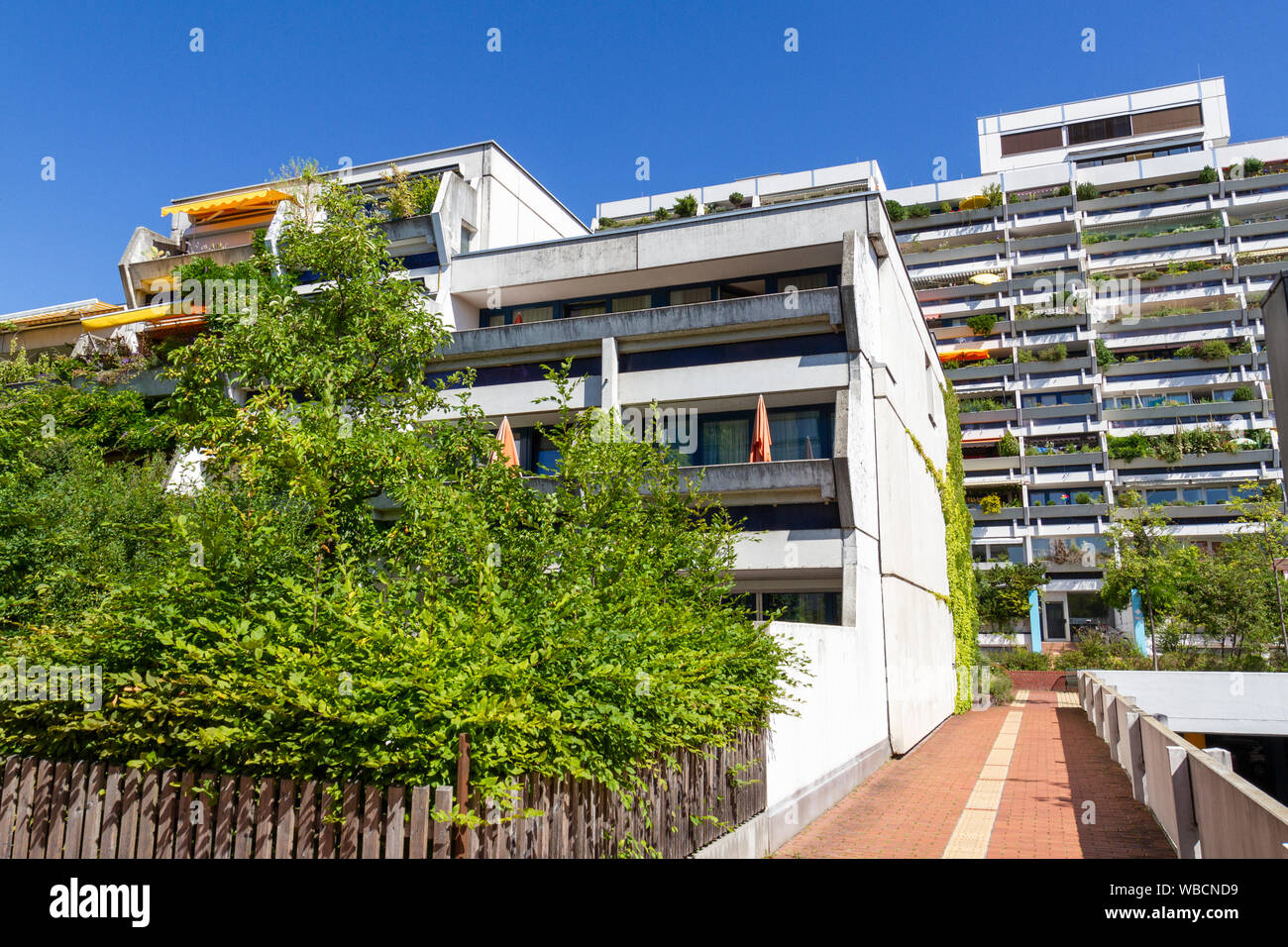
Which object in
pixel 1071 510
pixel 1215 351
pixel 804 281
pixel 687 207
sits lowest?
pixel 1071 510

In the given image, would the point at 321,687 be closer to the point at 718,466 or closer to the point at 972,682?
the point at 718,466

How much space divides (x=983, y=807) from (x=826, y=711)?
277 cm

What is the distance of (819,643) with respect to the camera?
40.4 ft

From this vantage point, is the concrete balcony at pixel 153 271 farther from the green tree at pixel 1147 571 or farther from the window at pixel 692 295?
the green tree at pixel 1147 571

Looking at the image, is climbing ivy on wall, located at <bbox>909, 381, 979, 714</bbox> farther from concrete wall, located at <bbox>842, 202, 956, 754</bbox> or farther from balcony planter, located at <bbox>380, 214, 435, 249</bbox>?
balcony planter, located at <bbox>380, 214, 435, 249</bbox>

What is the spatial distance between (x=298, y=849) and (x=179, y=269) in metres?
33.0

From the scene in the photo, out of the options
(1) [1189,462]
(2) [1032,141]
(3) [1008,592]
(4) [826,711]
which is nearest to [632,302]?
(4) [826,711]

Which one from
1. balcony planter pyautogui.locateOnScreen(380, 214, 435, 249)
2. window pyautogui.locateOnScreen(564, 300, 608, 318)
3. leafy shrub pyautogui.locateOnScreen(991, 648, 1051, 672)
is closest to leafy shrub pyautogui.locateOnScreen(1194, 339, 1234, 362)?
leafy shrub pyautogui.locateOnScreen(991, 648, 1051, 672)

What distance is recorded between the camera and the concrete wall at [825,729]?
33.7 feet

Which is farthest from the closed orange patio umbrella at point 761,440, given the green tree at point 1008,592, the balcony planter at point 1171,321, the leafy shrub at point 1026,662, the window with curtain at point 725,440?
the balcony planter at point 1171,321

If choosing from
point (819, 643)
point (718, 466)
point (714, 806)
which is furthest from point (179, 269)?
point (714, 806)

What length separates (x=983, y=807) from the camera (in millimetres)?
12742

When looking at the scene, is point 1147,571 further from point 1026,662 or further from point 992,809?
point 992,809

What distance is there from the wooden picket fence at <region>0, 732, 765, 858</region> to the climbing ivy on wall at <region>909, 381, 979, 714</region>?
73.4 feet
